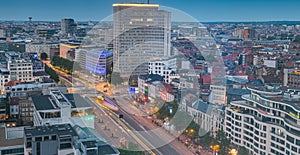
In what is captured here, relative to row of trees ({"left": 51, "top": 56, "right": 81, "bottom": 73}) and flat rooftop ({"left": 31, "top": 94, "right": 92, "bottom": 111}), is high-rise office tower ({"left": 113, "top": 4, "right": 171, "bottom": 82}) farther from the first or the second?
flat rooftop ({"left": 31, "top": 94, "right": 92, "bottom": 111})

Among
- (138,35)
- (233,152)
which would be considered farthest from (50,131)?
(138,35)

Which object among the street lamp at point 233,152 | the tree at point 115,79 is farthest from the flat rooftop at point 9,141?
the tree at point 115,79

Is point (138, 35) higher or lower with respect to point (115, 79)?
higher

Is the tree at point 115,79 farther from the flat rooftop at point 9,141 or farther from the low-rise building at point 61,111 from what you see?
the flat rooftop at point 9,141

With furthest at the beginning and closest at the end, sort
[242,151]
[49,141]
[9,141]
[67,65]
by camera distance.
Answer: [67,65]
[242,151]
[9,141]
[49,141]

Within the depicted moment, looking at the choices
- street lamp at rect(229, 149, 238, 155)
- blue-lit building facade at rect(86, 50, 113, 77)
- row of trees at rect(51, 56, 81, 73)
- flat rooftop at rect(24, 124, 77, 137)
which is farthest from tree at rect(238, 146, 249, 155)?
row of trees at rect(51, 56, 81, 73)

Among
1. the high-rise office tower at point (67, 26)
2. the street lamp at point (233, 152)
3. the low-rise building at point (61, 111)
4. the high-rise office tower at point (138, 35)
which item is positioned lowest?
the street lamp at point (233, 152)

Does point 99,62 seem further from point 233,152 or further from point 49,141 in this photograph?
point 49,141

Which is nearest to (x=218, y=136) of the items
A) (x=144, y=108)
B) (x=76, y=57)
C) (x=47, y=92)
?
(x=144, y=108)
